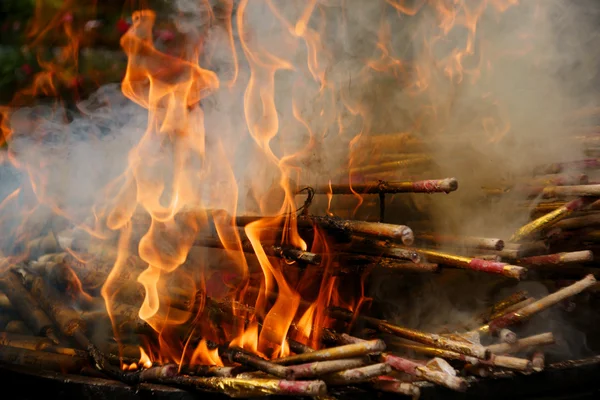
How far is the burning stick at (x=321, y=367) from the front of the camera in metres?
2.82

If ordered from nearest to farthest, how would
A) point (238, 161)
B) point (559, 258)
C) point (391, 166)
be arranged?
point (559, 258) < point (391, 166) < point (238, 161)

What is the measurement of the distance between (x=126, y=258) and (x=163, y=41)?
12.2 ft

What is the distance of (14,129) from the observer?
7.28m

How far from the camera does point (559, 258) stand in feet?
11.8

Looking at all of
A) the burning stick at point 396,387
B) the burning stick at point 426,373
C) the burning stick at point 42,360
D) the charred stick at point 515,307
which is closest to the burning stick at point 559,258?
the charred stick at point 515,307

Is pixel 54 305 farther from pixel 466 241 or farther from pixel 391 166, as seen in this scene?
pixel 466 241

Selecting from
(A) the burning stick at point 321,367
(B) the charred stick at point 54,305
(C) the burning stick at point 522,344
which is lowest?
(B) the charred stick at point 54,305

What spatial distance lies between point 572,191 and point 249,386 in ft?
9.08

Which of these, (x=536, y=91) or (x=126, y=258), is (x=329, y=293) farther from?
(x=536, y=91)

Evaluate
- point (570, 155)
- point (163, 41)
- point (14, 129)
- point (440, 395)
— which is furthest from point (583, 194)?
point (14, 129)

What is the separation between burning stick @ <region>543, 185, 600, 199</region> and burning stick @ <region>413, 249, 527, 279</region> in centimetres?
106

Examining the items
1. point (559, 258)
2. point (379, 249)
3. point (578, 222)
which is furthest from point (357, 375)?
point (578, 222)

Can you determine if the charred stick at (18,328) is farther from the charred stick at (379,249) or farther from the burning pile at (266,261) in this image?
the charred stick at (379,249)

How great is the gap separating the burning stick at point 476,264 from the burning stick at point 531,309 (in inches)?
18.0
